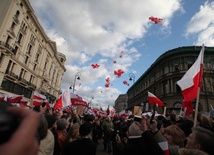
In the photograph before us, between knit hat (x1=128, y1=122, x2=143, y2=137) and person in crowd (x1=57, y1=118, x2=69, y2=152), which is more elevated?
knit hat (x1=128, y1=122, x2=143, y2=137)

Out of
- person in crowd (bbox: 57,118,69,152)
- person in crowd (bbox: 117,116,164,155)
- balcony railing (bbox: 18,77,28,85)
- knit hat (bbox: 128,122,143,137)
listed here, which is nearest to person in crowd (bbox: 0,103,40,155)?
person in crowd (bbox: 117,116,164,155)

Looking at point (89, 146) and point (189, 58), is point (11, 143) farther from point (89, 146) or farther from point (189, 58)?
point (189, 58)

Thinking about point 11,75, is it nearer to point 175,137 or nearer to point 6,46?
point 6,46

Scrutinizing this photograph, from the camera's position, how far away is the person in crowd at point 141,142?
8.38ft

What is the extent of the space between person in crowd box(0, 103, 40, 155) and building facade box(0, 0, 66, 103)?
3625 centimetres

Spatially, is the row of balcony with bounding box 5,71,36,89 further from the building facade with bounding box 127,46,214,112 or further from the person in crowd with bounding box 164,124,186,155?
the person in crowd with bounding box 164,124,186,155

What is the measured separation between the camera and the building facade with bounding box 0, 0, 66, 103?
31.8 metres

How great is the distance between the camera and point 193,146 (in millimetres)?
2400

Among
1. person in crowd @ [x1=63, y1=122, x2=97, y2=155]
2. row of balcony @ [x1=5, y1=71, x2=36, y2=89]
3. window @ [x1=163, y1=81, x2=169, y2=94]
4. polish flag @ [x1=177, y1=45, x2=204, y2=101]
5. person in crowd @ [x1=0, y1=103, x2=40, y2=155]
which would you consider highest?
window @ [x1=163, y1=81, x2=169, y2=94]

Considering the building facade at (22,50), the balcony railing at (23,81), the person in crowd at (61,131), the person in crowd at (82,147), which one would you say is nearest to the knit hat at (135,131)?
the person in crowd at (82,147)

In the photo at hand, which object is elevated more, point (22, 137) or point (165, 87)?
point (165, 87)

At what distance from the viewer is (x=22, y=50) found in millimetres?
39656

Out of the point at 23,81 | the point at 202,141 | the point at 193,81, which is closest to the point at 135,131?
the point at 202,141

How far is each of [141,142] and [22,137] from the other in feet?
8.18
